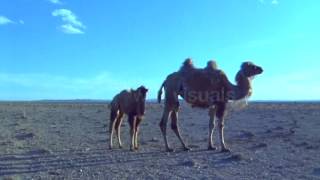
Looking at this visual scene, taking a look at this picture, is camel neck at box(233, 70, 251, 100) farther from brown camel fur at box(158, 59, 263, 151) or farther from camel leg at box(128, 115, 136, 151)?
camel leg at box(128, 115, 136, 151)

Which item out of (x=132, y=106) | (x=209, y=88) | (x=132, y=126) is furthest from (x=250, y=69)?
(x=132, y=126)

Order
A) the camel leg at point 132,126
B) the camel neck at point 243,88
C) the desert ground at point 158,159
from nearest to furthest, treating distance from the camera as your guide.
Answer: the desert ground at point 158,159, the camel leg at point 132,126, the camel neck at point 243,88

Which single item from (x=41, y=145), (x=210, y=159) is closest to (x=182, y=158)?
(x=210, y=159)

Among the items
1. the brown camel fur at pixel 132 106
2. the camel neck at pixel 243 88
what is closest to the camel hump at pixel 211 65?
the camel neck at pixel 243 88

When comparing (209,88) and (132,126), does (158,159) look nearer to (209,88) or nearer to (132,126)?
(132,126)

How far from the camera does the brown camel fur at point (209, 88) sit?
16812 millimetres

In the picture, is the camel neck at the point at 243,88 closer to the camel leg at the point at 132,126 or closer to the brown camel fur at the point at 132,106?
the brown camel fur at the point at 132,106

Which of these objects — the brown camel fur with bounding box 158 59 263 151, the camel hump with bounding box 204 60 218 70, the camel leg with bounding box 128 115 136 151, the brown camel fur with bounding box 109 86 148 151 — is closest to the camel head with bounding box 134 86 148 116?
the brown camel fur with bounding box 109 86 148 151

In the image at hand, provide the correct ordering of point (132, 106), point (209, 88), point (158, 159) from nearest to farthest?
point (158, 159), point (209, 88), point (132, 106)

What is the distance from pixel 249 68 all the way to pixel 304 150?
2942 millimetres

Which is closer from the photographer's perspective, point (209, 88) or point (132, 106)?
point (209, 88)

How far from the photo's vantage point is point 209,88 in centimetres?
1683

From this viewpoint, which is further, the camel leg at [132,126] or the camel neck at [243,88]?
the camel neck at [243,88]

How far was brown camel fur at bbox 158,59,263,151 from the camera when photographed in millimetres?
16812
